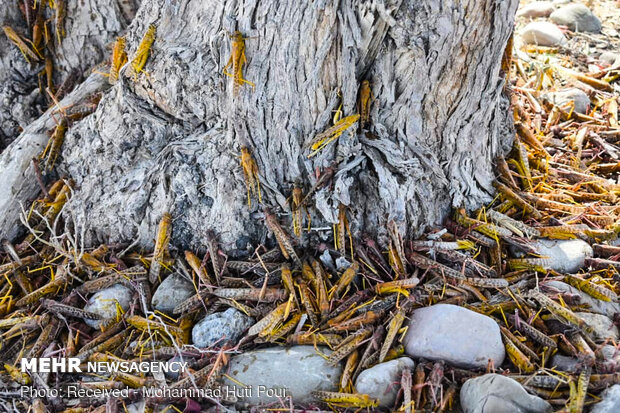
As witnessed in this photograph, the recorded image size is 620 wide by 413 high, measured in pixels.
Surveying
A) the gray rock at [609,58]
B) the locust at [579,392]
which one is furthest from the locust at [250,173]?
the gray rock at [609,58]

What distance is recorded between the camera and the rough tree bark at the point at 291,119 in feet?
8.43

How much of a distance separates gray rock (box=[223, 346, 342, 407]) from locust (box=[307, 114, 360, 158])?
105cm

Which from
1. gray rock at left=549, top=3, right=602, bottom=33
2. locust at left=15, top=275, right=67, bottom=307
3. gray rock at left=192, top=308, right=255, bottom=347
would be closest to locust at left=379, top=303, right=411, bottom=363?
gray rock at left=192, top=308, right=255, bottom=347

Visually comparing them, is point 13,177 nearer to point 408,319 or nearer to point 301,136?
point 301,136

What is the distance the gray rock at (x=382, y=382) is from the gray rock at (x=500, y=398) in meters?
0.31

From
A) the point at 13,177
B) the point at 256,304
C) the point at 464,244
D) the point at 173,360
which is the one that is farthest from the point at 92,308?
the point at 464,244

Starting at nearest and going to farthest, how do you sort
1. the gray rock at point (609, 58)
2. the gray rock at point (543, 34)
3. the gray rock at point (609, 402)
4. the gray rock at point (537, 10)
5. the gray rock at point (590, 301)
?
1. the gray rock at point (609, 402)
2. the gray rock at point (590, 301)
3. the gray rock at point (609, 58)
4. the gray rock at point (543, 34)
5. the gray rock at point (537, 10)

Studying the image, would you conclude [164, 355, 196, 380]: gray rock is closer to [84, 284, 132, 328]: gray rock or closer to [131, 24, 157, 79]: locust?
[84, 284, 132, 328]: gray rock

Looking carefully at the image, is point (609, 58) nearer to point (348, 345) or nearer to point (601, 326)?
point (601, 326)

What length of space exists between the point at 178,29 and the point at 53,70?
1303 mm

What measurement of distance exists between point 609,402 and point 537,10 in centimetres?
465

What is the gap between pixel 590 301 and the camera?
2.72m

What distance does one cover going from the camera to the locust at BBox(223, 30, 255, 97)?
8.45ft

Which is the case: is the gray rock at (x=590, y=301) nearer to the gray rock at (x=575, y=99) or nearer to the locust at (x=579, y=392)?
the locust at (x=579, y=392)
